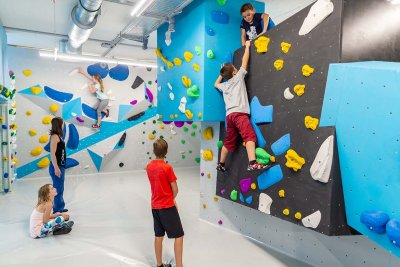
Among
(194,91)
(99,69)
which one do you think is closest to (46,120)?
(99,69)

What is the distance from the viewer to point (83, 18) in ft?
13.9

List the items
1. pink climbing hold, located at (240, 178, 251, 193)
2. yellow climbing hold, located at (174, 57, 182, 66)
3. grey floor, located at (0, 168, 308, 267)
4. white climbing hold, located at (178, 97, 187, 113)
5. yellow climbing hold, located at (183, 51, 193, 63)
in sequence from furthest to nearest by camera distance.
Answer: yellow climbing hold, located at (174, 57, 182, 66), white climbing hold, located at (178, 97, 187, 113), yellow climbing hold, located at (183, 51, 193, 63), pink climbing hold, located at (240, 178, 251, 193), grey floor, located at (0, 168, 308, 267)

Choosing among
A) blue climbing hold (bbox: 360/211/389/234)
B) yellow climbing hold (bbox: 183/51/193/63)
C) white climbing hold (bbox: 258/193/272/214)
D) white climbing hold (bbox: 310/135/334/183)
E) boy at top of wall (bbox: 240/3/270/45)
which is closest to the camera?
blue climbing hold (bbox: 360/211/389/234)

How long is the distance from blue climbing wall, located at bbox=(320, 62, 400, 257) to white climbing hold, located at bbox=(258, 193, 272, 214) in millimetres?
808

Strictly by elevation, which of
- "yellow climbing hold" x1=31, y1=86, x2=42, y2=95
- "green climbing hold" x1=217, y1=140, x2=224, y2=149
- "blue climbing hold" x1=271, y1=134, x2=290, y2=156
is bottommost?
"green climbing hold" x1=217, y1=140, x2=224, y2=149

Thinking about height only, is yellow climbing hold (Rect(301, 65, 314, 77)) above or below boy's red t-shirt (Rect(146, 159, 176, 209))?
above

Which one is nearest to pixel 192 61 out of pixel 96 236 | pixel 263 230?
pixel 263 230

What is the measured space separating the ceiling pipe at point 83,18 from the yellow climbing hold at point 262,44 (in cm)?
204

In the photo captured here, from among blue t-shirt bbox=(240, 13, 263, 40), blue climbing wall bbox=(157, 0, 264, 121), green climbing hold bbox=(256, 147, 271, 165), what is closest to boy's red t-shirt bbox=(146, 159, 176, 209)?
green climbing hold bbox=(256, 147, 271, 165)

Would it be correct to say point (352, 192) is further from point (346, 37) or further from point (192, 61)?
point (192, 61)

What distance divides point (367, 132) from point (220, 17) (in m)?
2.29

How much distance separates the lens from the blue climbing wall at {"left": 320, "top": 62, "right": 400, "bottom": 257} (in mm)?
1772

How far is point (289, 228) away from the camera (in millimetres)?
3209

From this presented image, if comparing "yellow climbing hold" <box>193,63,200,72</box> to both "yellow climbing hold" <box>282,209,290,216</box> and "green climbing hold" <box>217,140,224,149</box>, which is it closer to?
"green climbing hold" <box>217,140,224,149</box>
